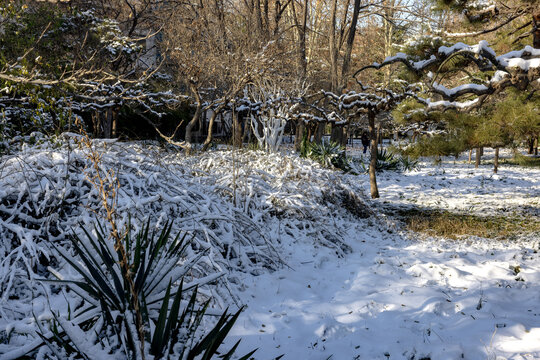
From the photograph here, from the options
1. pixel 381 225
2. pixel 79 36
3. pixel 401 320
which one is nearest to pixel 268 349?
pixel 401 320

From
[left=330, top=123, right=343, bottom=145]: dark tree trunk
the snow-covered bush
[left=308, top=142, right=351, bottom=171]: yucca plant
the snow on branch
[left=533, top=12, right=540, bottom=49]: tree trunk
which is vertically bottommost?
the snow-covered bush

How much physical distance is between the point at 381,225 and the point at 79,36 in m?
11.7

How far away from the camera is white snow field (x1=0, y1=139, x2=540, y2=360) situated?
9.87 ft

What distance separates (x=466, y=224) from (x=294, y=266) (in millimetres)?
4294

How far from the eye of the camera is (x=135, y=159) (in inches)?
212

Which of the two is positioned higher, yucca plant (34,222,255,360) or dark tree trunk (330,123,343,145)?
dark tree trunk (330,123,343,145)

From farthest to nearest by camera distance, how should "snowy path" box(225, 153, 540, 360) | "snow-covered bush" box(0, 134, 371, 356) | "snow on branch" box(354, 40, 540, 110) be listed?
1. "snow on branch" box(354, 40, 540, 110)
2. "snow-covered bush" box(0, 134, 371, 356)
3. "snowy path" box(225, 153, 540, 360)

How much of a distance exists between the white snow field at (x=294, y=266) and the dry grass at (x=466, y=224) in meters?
0.36

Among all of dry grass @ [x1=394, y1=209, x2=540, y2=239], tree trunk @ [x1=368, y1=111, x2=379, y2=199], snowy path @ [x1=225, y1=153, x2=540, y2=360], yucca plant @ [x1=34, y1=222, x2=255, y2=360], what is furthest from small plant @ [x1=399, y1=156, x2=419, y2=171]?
yucca plant @ [x1=34, y1=222, x2=255, y2=360]

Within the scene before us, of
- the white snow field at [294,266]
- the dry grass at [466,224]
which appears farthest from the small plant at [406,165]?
the white snow field at [294,266]

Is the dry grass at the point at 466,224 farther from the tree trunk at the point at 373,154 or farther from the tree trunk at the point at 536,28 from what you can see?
the tree trunk at the point at 536,28

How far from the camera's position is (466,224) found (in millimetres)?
7324

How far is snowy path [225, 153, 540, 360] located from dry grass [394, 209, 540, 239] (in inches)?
22.9

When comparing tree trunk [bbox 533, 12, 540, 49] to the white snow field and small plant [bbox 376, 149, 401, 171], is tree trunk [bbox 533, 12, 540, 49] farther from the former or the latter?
small plant [bbox 376, 149, 401, 171]
